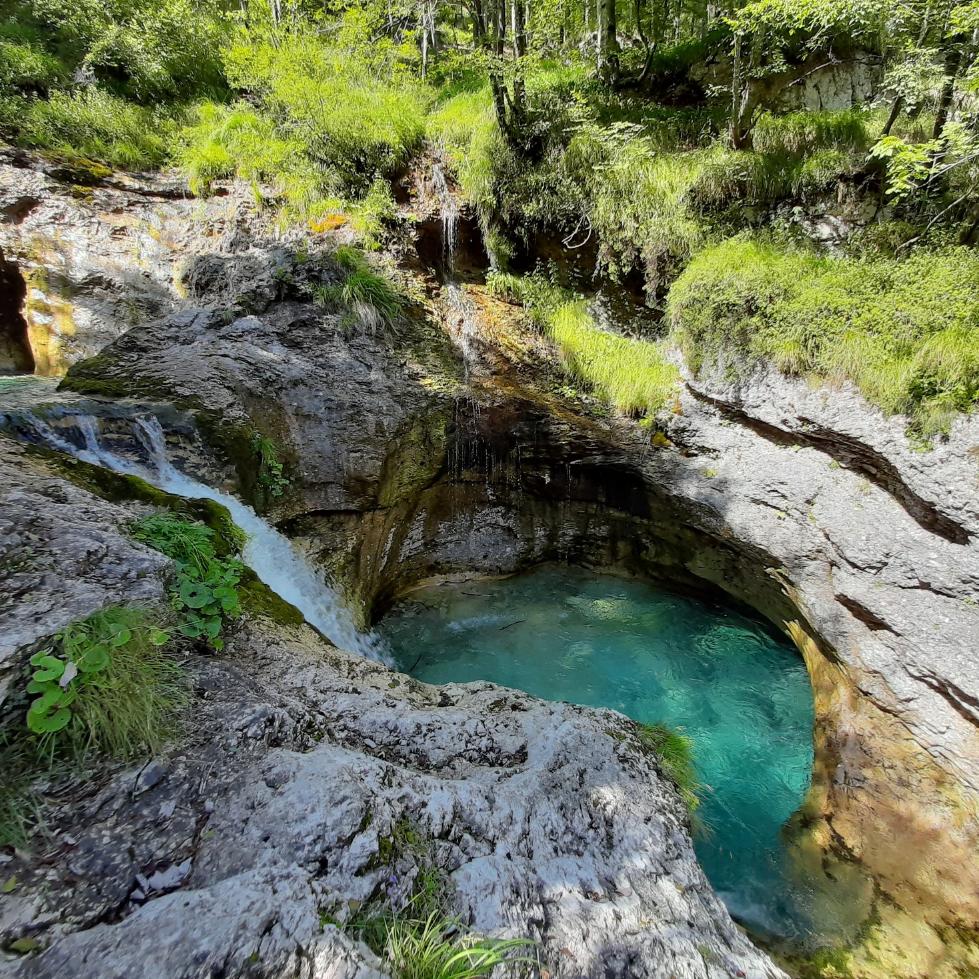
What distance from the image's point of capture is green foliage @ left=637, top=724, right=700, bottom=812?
320 centimetres

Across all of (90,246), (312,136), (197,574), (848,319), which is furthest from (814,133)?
(90,246)

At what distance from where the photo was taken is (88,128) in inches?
335

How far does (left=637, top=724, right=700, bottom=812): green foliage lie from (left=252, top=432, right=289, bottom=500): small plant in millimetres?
4377

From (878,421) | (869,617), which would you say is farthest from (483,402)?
(869,617)

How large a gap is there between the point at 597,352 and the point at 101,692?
6156mm

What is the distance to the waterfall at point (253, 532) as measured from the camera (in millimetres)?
4523

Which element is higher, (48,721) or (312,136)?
(312,136)

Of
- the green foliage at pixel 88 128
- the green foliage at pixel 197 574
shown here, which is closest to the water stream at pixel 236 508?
the green foliage at pixel 197 574

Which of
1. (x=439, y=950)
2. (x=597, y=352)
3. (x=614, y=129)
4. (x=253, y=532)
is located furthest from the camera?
(x=614, y=129)

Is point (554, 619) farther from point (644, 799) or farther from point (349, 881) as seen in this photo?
point (349, 881)

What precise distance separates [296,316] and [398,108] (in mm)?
4756

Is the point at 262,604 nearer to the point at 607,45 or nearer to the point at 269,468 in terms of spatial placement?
the point at 269,468

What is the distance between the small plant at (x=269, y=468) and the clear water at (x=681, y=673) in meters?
2.21

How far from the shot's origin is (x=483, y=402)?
681 cm
